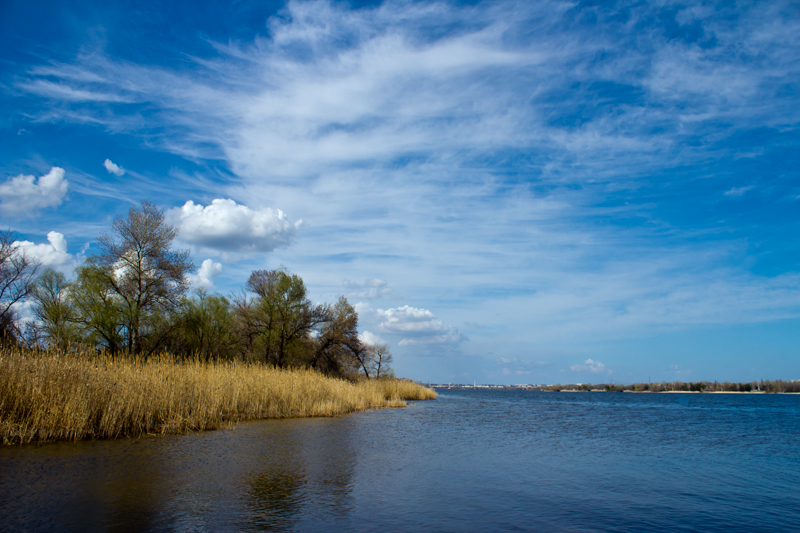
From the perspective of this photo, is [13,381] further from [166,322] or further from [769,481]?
[166,322]

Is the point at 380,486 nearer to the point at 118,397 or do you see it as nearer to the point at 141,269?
the point at 118,397

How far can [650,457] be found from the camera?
12.2 m

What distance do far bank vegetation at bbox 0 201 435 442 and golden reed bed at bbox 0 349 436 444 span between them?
0.03 metres

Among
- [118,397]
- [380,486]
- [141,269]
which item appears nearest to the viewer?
[380,486]

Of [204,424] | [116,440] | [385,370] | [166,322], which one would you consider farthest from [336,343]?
[116,440]

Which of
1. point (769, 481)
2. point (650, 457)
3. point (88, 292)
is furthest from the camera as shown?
point (88, 292)

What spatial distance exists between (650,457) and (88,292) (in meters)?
31.5

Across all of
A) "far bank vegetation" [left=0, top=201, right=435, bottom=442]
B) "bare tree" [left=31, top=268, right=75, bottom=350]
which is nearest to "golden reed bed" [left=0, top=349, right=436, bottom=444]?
"far bank vegetation" [left=0, top=201, right=435, bottom=442]

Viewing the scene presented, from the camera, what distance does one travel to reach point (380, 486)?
779 centimetres

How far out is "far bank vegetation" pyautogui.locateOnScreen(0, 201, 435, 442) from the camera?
10500 millimetres

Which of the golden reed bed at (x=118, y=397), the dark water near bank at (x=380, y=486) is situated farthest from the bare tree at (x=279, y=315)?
the dark water near bank at (x=380, y=486)

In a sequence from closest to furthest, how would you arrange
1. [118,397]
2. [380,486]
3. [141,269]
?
1. [380,486]
2. [118,397]
3. [141,269]

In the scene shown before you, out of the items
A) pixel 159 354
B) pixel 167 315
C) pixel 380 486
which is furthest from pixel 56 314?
pixel 380 486

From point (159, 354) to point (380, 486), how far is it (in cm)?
1202
